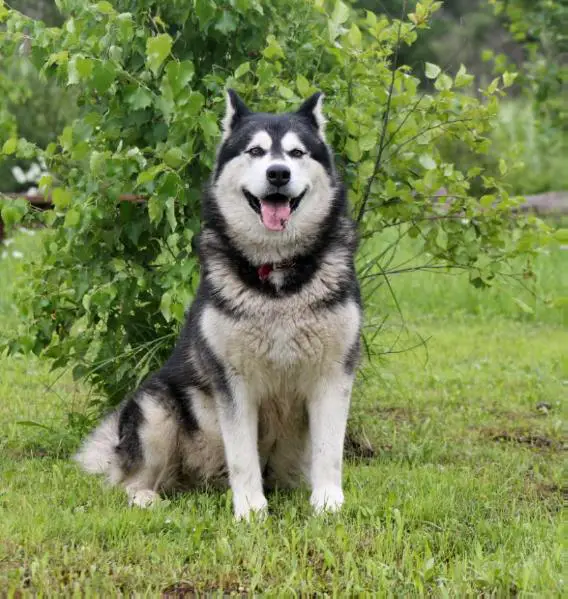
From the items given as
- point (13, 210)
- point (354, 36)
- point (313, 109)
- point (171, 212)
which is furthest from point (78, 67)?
point (354, 36)

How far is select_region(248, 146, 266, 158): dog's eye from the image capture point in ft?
12.9

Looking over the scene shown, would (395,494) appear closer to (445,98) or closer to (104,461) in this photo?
(104,461)

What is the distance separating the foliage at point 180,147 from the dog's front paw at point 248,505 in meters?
1.01

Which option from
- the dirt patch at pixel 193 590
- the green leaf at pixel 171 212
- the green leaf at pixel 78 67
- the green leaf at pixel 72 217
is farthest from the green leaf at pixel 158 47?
the dirt patch at pixel 193 590

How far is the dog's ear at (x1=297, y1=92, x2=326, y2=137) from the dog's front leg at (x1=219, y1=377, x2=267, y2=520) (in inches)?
47.1

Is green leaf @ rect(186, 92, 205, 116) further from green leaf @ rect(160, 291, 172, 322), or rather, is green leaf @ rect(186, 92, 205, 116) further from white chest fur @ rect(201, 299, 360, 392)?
white chest fur @ rect(201, 299, 360, 392)

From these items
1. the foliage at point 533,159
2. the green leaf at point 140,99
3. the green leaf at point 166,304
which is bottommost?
the foliage at point 533,159

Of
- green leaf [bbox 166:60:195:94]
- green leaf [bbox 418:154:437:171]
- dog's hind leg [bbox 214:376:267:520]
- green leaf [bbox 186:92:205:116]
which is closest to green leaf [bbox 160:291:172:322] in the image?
dog's hind leg [bbox 214:376:267:520]

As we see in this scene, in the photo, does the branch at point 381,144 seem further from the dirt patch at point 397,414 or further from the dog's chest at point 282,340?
the dirt patch at point 397,414

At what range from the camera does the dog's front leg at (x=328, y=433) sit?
3918mm

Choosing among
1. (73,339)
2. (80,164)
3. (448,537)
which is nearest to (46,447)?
(73,339)

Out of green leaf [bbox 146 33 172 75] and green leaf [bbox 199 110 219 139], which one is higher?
green leaf [bbox 146 33 172 75]

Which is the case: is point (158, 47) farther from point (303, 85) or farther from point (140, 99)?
point (303, 85)

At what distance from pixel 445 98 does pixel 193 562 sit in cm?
281
